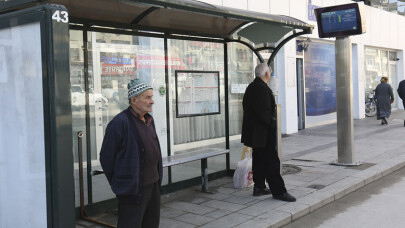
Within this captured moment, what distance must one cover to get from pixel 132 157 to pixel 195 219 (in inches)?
86.6

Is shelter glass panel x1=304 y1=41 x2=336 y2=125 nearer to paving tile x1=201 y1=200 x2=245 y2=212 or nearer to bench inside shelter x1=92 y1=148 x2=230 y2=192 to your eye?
bench inside shelter x1=92 y1=148 x2=230 y2=192

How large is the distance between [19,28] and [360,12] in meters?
6.08

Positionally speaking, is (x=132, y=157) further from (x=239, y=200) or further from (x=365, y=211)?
(x=365, y=211)

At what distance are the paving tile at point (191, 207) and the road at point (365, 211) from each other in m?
1.03

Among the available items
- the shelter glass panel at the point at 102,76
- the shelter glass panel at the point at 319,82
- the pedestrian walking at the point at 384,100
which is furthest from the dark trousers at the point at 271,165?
the pedestrian walking at the point at 384,100

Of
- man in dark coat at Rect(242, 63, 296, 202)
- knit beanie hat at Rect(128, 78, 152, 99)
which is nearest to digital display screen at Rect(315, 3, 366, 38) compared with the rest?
man in dark coat at Rect(242, 63, 296, 202)

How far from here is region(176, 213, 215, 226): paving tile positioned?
16.5 feet

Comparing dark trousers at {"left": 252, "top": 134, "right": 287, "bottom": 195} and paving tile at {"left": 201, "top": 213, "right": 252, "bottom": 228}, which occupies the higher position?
dark trousers at {"left": 252, "top": 134, "right": 287, "bottom": 195}

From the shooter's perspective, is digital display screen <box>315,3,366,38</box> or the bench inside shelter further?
digital display screen <box>315,3,366,38</box>

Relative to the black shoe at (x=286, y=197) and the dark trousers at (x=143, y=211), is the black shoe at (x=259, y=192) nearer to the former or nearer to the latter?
the black shoe at (x=286, y=197)

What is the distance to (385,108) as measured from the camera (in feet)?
51.4

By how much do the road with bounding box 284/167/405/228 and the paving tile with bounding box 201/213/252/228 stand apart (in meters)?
0.53

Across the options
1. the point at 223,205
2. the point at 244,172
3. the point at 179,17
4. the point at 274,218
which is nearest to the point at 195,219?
the point at 223,205

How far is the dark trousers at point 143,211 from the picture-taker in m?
3.25
